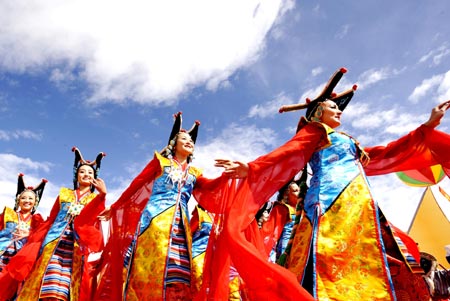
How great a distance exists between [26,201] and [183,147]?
3512 mm

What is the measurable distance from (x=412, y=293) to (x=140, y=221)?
2.42m

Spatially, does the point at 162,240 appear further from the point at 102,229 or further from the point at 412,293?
the point at 412,293

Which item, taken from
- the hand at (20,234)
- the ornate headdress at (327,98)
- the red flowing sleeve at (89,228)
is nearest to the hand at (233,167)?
the ornate headdress at (327,98)

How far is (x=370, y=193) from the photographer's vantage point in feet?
10.1

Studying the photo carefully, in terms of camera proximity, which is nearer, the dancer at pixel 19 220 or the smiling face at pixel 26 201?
the dancer at pixel 19 220

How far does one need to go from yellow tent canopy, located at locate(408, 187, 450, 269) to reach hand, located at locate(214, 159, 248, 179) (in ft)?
20.7

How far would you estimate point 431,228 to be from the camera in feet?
28.5

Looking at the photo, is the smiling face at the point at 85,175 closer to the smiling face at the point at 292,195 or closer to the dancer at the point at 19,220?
the dancer at the point at 19,220

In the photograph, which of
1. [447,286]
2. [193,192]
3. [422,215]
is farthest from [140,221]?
[422,215]

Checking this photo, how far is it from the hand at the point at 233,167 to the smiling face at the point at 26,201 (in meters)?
4.91

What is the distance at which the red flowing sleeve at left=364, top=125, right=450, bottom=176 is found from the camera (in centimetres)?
335

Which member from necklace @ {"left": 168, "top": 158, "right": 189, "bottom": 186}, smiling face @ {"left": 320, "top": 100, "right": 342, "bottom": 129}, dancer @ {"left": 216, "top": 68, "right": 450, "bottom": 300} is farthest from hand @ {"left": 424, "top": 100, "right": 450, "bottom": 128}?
necklace @ {"left": 168, "top": 158, "right": 189, "bottom": 186}

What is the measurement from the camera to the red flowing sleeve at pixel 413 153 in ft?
11.0

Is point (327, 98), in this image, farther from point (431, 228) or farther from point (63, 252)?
point (431, 228)
